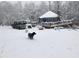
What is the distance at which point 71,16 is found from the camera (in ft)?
100

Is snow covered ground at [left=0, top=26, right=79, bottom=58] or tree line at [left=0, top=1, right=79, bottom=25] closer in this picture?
snow covered ground at [left=0, top=26, right=79, bottom=58]

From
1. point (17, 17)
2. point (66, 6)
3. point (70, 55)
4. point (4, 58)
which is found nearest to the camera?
point (4, 58)

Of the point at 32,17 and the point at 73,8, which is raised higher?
the point at 73,8

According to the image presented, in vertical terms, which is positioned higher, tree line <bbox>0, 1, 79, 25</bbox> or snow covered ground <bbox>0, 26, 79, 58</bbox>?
snow covered ground <bbox>0, 26, 79, 58</bbox>

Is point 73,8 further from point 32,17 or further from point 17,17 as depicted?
point 17,17

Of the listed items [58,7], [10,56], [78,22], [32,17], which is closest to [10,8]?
[32,17]

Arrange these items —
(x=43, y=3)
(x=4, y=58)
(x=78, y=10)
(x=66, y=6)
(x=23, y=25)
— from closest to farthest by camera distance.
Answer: (x=4, y=58)
(x=23, y=25)
(x=78, y=10)
(x=66, y=6)
(x=43, y=3)

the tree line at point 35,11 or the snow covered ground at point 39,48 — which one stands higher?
the snow covered ground at point 39,48

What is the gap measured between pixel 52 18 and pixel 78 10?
5794 mm

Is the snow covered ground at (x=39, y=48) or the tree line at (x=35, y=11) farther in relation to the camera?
the tree line at (x=35, y=11)

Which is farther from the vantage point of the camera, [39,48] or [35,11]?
[35,11]

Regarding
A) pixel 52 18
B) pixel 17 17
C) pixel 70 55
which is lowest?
pixel 17 17

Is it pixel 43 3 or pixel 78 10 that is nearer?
pixel 78 10

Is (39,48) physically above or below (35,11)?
above
